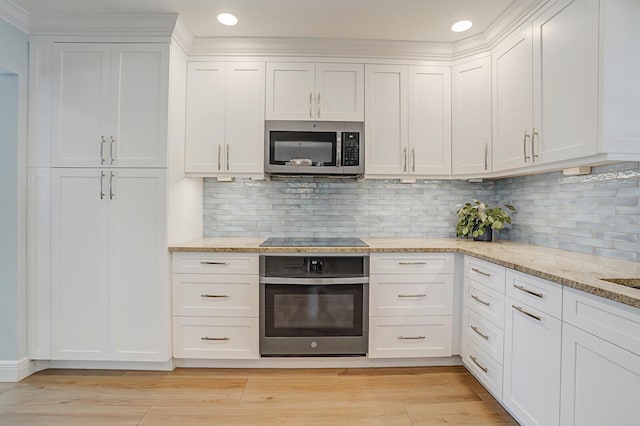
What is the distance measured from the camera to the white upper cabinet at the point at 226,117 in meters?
2.65

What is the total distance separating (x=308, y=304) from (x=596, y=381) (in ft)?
5.29

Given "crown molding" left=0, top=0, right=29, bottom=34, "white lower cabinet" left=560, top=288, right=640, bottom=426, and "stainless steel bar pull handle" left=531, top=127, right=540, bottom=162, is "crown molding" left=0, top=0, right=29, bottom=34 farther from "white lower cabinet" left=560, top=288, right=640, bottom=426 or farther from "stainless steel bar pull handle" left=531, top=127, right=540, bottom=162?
"white lower cabinet" left=560, top=288, right=640, bottom=426

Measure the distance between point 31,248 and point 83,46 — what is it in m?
1.47

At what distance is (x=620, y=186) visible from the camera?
6.19 ft

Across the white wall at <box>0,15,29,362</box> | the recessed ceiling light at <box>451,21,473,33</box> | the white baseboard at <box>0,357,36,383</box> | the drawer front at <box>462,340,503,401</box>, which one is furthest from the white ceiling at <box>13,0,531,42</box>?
the white baseboard at <box>0,357,36,383</box>

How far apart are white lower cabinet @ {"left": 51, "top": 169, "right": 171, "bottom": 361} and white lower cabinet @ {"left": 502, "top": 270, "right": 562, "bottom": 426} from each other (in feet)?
7.19

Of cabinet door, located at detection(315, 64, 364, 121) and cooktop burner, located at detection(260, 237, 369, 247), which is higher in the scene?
cabinet door, located at detection(315, 64, 364, 121)

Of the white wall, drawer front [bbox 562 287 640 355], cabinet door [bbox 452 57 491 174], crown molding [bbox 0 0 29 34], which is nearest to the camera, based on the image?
drawer front [bbox 562 287 640 355]

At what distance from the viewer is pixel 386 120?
8.92 ft

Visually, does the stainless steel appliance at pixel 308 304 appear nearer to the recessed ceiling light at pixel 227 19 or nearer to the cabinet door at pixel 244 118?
the cabinet door at pixel 244 118

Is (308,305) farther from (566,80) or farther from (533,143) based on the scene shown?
(566,80)

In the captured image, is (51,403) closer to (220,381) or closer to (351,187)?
(220,381)

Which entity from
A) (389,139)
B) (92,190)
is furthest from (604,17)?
(92,190)

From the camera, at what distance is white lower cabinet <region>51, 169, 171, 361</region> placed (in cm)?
233
